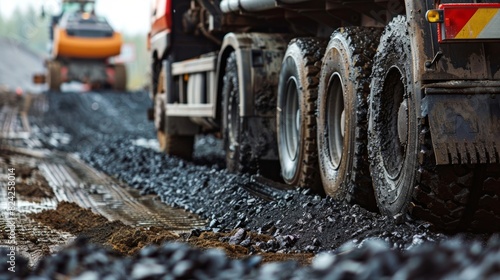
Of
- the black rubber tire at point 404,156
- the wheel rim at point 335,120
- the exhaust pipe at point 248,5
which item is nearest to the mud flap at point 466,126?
the black rubber tire at point 404,156

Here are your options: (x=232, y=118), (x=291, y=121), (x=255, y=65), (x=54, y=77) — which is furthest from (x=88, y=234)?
(x=54, y=77)

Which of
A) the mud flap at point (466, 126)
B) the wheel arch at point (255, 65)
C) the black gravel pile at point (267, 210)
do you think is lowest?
the black gravel pile at point (267, 210)

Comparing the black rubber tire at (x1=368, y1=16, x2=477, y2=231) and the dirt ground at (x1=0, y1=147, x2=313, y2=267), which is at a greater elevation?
the black rubber tire at (x1=368, y1=16, x2=477, y2=231)

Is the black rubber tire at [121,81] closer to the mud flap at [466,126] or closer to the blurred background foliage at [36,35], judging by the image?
the mud flap at [466,126]

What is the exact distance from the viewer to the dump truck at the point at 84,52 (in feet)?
102

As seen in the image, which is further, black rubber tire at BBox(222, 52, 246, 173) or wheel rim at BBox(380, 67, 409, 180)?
black rubber tire at BBox(222, 52, 246, 173)

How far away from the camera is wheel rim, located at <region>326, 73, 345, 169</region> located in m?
8.05

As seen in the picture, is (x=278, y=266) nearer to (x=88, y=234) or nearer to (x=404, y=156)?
(x=404, y=156)

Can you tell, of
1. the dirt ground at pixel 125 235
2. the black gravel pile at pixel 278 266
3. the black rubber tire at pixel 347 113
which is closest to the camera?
the black gravel pile at pixel 278 266

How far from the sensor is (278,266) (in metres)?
3.44

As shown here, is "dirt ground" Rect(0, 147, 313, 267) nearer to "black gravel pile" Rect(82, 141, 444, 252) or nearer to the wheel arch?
"black gravel pile" Rect(82, 141, 444, 252)

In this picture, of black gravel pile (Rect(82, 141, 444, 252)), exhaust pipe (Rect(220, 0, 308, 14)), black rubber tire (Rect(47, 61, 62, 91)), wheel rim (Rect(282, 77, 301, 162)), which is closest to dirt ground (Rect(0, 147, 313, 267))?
black gravel pile (Rect(82, 141, 444, 252))

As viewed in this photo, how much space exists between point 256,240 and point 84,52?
25.9 metres

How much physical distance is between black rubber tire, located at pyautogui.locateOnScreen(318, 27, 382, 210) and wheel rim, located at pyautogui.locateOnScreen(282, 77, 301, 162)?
1033 mm
